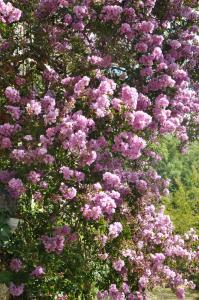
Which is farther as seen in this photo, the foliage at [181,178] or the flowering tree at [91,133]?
the foliage at [181,178]

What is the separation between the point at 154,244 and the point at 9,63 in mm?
3487

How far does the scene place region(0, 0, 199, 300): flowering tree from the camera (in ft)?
19.5

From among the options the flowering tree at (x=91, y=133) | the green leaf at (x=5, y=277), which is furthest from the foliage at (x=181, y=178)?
the green leaf at (x=5, y=277)

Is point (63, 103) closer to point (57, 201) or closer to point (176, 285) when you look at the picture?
point (57, 201)

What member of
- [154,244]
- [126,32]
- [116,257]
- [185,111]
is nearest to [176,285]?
[154,244]

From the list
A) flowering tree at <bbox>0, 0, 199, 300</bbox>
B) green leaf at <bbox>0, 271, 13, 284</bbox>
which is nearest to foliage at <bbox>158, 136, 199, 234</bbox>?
flowering tree at <bbox>0, 0, 199, 300</bbox>

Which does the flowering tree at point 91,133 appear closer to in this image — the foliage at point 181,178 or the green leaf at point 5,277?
the green leaf at point 5,277

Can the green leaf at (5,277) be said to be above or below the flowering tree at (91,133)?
below

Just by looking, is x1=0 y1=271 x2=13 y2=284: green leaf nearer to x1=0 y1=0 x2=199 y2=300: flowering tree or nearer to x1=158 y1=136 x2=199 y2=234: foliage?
x1=0 y1=0 x2=199 y2=300: flowering tree

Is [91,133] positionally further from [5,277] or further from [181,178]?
[181,178]

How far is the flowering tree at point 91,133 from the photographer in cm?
595

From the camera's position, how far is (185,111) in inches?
288

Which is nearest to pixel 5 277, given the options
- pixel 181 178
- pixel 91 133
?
pixel 91 133

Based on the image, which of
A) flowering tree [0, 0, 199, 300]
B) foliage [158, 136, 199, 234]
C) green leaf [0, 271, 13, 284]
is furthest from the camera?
foliage [158, 136, 199, 234]
